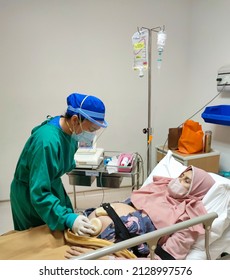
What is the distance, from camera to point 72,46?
8.59 ft

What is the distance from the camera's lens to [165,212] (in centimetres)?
145

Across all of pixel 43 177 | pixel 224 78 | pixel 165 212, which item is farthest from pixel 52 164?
pixel 224 78

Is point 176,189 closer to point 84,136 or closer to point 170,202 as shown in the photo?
point 170,202

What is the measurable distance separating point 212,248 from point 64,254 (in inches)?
34.7

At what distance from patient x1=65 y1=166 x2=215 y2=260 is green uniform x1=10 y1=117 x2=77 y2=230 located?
207mm

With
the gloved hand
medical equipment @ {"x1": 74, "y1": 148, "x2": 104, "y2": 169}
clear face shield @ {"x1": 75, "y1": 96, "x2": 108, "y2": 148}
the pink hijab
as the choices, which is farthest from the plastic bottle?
the gloved hand

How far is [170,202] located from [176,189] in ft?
0.33

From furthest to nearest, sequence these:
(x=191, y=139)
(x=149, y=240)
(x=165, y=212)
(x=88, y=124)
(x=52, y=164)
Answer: (x=191, y=139) → (x=165, y=212) → (x=88, y=124) → (x=52, y=164) → (x=149, y=240)

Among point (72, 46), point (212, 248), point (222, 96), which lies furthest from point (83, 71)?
point (212, 248)

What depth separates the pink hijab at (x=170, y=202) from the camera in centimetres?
141

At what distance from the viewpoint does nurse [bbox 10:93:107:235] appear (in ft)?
3.38

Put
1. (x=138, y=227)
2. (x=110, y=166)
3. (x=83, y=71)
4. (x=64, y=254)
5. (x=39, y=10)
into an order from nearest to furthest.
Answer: (x=64, y=254)
(x=138, y=227)
(x=110, y=166)
(x=39, y=10)
(x=83, y=71)
